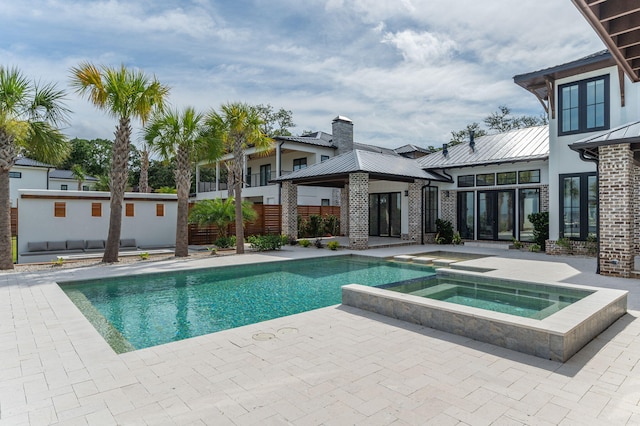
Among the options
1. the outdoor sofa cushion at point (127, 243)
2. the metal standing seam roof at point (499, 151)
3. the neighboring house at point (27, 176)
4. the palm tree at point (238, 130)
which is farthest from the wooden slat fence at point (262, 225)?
the neighboring house at point (27, 176)

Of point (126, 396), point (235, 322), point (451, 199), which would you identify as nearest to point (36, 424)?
point (126, 396)

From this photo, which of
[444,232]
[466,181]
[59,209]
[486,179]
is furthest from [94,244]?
[486,179]

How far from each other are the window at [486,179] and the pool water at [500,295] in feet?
31.5

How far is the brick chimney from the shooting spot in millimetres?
24156

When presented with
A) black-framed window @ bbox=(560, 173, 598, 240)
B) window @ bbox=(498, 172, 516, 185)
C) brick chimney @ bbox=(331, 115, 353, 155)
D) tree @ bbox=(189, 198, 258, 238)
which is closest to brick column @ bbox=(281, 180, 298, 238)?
tree @ bbox=(189, 198, 258, 238)

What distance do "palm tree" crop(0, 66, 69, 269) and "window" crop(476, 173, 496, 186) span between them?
15262 millimetres

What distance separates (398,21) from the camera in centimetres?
1100

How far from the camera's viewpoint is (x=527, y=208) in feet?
48.6

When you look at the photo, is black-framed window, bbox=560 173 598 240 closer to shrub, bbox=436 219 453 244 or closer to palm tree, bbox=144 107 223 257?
shrub, bbox=436 219 453 244

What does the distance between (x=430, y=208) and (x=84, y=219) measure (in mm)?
14809

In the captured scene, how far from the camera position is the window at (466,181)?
16.5 m

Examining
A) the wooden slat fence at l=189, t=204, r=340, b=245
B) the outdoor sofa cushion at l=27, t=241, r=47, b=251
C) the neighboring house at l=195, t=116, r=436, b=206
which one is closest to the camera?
the outdoor sofa cushion at l=27, t=241, r=47, b=251

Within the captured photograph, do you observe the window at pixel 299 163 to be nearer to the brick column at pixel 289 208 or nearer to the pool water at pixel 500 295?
the brick column at pixel 289 208

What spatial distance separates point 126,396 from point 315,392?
5.33 feet
